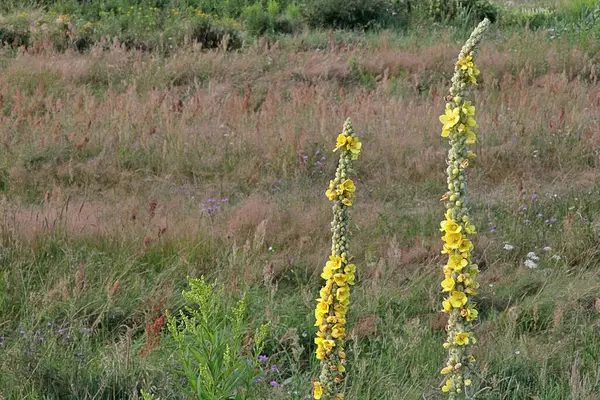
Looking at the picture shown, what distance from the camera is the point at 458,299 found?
2494 mm

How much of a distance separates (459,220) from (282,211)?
135 inches

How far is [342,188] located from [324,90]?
649 centimetres

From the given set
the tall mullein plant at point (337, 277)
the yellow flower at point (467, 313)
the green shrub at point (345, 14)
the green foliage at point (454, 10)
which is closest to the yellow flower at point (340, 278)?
the tall mullein plant at point (337, 277)

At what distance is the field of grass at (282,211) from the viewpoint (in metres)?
3.86

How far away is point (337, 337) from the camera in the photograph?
2.58 metres

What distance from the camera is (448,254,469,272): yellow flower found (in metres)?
2.48

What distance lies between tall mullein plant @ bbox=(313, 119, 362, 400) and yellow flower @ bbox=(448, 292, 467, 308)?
31 centimetres

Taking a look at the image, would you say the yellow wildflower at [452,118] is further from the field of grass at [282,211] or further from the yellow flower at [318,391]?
the field of grass at [282,211]

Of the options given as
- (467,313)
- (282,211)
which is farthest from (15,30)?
(467,313)

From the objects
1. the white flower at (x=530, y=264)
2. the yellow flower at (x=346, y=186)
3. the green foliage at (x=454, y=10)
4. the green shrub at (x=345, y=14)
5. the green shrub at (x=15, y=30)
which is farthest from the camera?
the green foliage at (x=454, y=10)

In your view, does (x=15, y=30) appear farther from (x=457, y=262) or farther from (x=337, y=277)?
(x=457, y=262)

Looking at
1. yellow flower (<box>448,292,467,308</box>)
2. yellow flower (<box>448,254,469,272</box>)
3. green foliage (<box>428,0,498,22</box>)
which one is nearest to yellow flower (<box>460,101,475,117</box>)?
yellow flower (<box>448,254,469,272</box>)

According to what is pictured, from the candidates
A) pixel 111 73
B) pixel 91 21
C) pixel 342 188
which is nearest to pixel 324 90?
pixel 111 73

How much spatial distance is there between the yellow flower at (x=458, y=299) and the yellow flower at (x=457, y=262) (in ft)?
0.24
